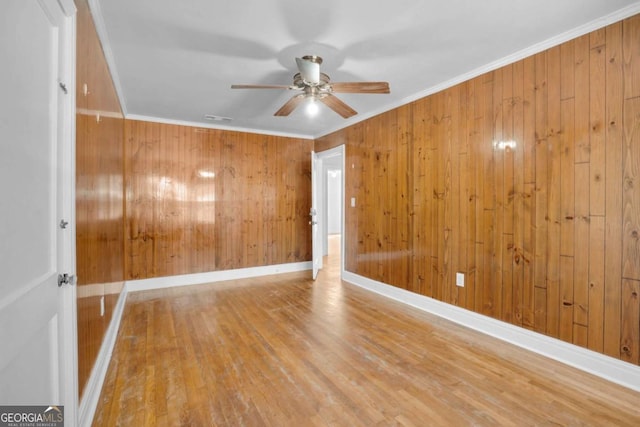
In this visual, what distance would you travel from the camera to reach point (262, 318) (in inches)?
128

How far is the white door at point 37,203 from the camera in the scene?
0.93 metres

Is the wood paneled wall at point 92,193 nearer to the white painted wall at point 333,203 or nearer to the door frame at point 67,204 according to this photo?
the door frame at point 67,204

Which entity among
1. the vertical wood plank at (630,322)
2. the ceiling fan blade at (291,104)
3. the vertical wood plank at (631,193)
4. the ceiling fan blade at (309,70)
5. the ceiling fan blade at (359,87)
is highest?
the ceiling fan blade at (309,70)

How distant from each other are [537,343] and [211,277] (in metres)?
4.23

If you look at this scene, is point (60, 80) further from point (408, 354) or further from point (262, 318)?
point (408, 354)

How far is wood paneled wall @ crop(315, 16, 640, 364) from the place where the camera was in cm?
207

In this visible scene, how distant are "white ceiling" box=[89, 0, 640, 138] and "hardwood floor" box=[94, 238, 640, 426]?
2530 mm

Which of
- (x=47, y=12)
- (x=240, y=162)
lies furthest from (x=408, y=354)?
(x=240, y=162)

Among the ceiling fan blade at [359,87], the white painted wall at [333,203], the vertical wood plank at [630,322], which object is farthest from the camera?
the white painted wall at [333,203]

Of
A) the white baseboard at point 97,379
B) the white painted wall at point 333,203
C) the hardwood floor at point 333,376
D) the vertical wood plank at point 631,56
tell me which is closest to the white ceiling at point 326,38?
the vertical wood plank at point 631,56

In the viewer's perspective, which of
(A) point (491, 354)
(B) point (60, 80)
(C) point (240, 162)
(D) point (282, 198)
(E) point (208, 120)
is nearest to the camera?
(B) point (60, 80)

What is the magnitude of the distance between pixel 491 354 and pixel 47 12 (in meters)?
3.46

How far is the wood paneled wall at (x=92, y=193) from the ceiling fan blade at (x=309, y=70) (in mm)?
1381

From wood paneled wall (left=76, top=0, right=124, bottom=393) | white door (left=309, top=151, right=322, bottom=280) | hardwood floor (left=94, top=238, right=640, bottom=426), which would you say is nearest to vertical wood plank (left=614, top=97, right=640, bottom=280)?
→ hardwood floor (left=94, top=238, right=640, bottom=426)
